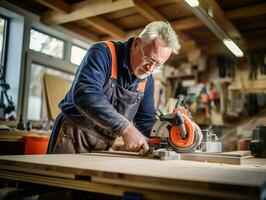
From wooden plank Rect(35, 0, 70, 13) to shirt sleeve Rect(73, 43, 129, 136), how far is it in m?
2.44

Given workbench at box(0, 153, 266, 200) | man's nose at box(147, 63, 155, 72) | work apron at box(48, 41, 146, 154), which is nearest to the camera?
workbench at box(0, 153, 266, 200)

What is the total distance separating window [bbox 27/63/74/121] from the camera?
501 centimetres

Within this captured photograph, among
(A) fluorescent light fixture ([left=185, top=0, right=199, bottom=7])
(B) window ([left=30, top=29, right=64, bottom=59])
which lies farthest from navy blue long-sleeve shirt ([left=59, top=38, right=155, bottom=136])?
(B) window ([left=30, top=29, right=64, bottom=59])

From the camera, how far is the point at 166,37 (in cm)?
223

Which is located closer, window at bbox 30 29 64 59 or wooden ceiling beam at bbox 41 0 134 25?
wooden ceiling beam at bbox 41 0 134 25

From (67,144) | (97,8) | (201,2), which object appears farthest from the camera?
(97,8)

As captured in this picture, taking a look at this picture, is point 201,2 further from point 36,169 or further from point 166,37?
A: point 36,169

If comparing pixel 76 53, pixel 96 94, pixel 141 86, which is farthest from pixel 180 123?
pixel 76 53

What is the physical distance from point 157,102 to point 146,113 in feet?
10.2

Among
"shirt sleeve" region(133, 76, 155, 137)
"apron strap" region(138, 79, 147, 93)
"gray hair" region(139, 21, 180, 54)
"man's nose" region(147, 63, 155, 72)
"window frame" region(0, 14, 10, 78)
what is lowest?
"shirt sleeve" region(133, 76, 155, 137)

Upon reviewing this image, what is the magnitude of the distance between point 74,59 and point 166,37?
3.70 meters

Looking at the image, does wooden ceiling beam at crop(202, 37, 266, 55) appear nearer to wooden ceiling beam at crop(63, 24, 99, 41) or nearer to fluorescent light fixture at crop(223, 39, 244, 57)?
fluorescent light fixture at crop(223, 39, 244, 57)

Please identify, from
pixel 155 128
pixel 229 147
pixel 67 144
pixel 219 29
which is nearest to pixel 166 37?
pixel 155 128

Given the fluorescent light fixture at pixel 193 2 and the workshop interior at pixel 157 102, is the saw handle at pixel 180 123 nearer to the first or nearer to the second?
the workshop interior at pixel 157 102
